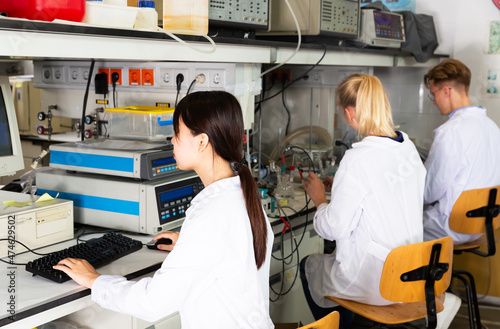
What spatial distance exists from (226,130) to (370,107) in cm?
93

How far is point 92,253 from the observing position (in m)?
1.57

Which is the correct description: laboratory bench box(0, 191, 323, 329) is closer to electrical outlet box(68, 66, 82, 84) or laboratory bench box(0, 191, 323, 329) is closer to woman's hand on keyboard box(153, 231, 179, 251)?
woman's hand on keyboard box(153, 231, 179, 251)

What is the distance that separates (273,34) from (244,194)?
4.94 ft

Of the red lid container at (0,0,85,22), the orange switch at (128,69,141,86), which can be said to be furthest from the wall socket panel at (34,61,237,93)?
the red lid container at (0,0,85,22)

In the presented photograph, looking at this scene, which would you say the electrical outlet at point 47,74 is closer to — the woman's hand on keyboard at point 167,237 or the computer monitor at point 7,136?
the computer monitor at point 7,136

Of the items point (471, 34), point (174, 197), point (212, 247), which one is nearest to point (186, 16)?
point (174, 197)

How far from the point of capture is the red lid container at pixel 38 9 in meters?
1.40

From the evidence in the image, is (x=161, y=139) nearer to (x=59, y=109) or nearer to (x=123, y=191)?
(x=123, y=191)

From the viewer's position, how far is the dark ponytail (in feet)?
4.11

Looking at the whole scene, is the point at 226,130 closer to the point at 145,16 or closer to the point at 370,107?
the point at 145,16

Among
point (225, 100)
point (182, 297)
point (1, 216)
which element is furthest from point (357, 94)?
point (1, 216)

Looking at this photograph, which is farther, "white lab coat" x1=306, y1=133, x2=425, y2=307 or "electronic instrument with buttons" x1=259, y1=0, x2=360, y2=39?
"electronic instrument with buttons" x1=259, y1=0, x2=360, y2=39

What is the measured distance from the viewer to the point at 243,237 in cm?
124

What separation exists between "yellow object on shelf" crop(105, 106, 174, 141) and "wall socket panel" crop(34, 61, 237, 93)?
22 centimetres
